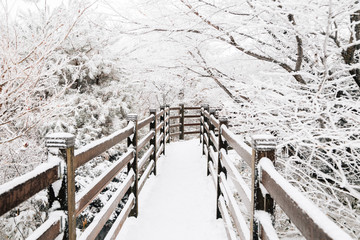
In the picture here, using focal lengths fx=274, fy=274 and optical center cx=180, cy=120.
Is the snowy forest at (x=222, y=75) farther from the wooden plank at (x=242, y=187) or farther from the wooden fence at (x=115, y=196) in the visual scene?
the wooden fence at (x=115, y=196)

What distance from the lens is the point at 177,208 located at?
164 inches

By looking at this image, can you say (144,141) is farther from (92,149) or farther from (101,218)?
(92,149)

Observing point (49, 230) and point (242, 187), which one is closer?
point (49, 230)

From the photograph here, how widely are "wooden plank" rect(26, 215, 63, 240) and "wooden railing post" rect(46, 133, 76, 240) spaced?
0.26 ft

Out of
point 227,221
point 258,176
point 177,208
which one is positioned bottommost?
point 177,208

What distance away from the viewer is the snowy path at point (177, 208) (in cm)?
335

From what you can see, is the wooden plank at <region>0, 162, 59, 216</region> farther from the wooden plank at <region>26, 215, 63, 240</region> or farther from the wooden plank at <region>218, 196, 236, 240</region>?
the wooden plank at <region>218, 196, 236, 240</region>

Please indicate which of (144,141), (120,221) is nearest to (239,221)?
(120,221)

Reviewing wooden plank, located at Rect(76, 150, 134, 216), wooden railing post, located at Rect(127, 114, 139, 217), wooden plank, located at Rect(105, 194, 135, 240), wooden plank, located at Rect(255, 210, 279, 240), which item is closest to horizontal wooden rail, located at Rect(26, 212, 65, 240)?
wooden plank, located at Rect(76, 150, 134, 216)

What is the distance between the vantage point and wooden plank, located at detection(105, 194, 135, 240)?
2623mm

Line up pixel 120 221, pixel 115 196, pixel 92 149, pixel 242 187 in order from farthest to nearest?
pixel 120 221
pixel 115 196
pixel 242 187
pixel 92 149

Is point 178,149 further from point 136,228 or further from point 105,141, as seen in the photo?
point 105,141

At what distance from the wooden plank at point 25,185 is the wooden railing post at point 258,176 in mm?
1196

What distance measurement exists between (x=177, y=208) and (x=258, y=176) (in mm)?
2658
